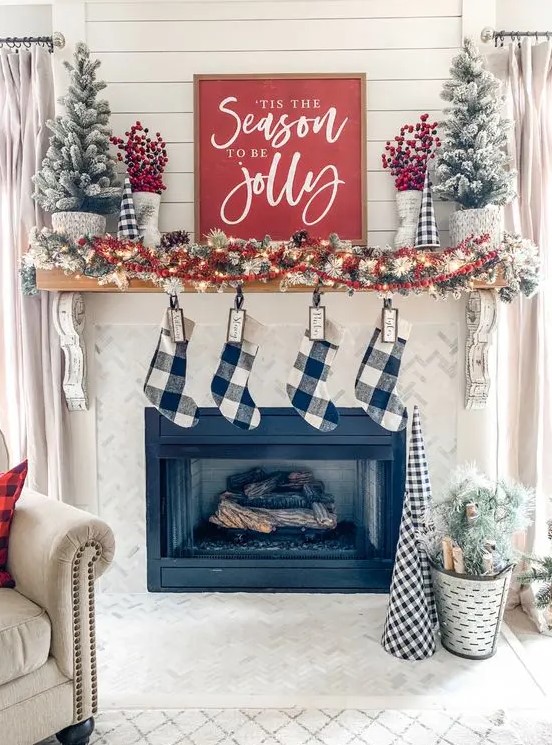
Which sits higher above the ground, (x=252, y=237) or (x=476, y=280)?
(x=252, y=237)

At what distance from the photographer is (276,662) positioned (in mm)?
2215

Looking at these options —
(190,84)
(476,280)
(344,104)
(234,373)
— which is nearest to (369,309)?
(476,280)

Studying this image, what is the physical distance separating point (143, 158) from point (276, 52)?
2.43 ft

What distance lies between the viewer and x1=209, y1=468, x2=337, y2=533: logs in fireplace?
282 cm

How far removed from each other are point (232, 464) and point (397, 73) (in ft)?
6.17

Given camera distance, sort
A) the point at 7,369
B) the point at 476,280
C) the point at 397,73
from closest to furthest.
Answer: the point at 476,280 → the point at 397,73 → the point at 7,369

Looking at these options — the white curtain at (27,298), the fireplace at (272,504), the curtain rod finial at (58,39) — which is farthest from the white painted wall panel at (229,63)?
the fireplace at (272,504)

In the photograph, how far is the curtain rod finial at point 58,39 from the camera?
102 inches

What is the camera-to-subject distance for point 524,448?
272 centimetres

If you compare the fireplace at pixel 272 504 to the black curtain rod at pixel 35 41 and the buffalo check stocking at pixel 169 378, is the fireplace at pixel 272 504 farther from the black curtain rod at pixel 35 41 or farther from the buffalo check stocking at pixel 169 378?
the black curtain rod at pixel 35 41

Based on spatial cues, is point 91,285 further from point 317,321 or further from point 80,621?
point 80,621

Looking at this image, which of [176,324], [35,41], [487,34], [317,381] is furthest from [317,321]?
[35,41]

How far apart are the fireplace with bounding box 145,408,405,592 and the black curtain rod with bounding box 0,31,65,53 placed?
1.63m

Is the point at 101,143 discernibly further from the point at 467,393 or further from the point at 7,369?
the point at 467,393
